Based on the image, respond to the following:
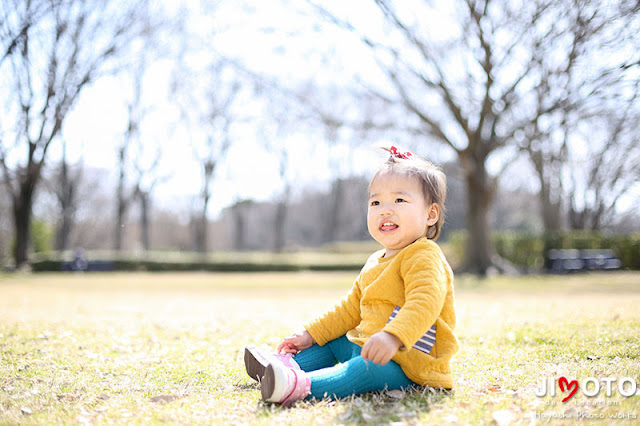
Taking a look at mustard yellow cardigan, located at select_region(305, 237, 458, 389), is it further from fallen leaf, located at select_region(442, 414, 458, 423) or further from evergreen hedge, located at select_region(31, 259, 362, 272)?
evergreen hedge, located at select_region(31, 259, 362, 272)

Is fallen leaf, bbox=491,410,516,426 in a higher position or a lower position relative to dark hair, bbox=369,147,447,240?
lower

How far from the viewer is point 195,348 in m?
4.07

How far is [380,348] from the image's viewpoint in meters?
2.26

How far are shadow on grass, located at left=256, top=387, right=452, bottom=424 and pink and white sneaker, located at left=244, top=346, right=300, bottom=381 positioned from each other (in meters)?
0.27

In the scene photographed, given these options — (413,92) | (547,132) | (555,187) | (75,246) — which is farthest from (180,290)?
(75,246)

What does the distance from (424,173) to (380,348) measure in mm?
1006

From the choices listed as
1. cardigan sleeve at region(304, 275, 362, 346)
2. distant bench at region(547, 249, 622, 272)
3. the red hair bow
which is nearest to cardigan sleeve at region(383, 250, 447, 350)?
cardigan sleeve at region(304, 275, 362, 346)

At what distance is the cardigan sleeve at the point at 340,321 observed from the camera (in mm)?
2934

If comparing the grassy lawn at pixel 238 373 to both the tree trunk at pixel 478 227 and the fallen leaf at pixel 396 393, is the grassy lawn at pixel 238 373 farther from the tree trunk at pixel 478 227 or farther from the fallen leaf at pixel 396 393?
the tree trunk at pixel 478 227

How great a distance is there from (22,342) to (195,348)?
4.91 feet

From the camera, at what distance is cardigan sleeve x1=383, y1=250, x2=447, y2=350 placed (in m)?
2.31

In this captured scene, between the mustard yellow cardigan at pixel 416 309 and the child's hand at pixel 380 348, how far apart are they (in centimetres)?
4

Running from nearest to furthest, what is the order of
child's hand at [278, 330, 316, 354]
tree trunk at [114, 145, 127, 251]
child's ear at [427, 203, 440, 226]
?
child's ear at [427, 203, 440, 226]
child's hand at [278, 330, 316, 354]
tree trunk at [114, 145, 127, 251]

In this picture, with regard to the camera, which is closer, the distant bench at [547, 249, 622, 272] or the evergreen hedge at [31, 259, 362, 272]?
the distant bench at [547, 249, 622, 272]
